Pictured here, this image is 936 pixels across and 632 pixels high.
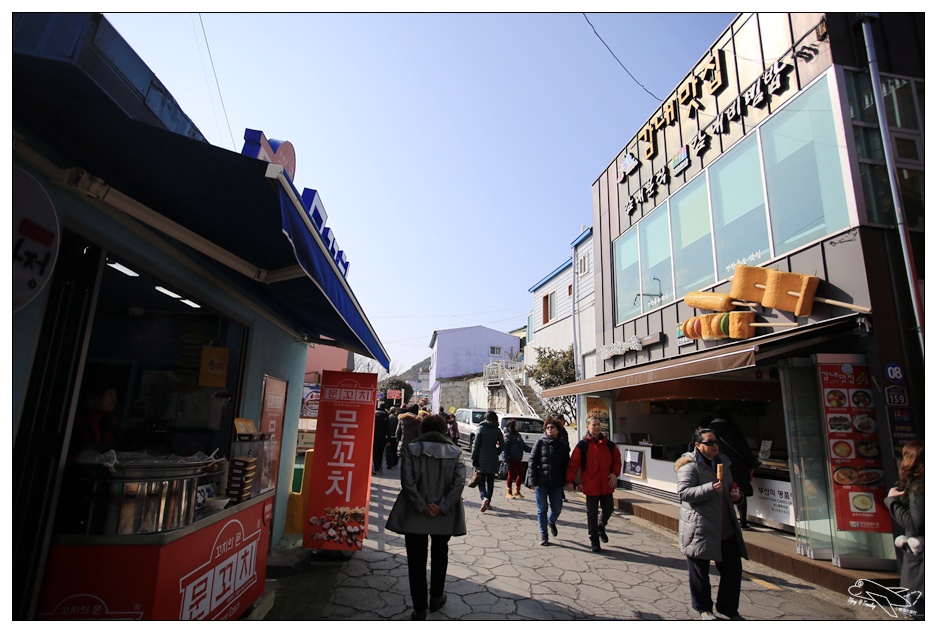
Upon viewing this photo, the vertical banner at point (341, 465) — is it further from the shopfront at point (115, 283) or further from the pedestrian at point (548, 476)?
the pedestrian at point (548, 476)

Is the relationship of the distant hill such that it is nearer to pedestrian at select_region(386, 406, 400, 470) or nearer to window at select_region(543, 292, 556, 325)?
window at select_region(543, 292, 556, 325)

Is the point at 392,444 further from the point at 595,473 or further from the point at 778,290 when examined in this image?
the point at 778,290

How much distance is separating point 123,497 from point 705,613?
4.41 meters

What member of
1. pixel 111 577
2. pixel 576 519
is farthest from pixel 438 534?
pixel 576 519

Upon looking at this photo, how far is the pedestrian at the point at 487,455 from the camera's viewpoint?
886 centimetres

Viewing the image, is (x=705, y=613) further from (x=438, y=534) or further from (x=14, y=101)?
(x=14, y=101)

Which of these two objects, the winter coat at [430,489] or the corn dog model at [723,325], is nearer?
the winter coat at [430,489]

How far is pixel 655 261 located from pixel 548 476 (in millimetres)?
6096

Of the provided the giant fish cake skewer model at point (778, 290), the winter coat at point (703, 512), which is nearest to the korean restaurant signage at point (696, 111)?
the giant fish cake skewer model at point (778, 290)

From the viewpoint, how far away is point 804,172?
7.19 meters

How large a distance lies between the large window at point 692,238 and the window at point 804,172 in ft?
5.15

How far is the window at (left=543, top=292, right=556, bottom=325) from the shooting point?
71.3ft

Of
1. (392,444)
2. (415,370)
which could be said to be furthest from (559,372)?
(415,370)

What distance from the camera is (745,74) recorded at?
335 inches
